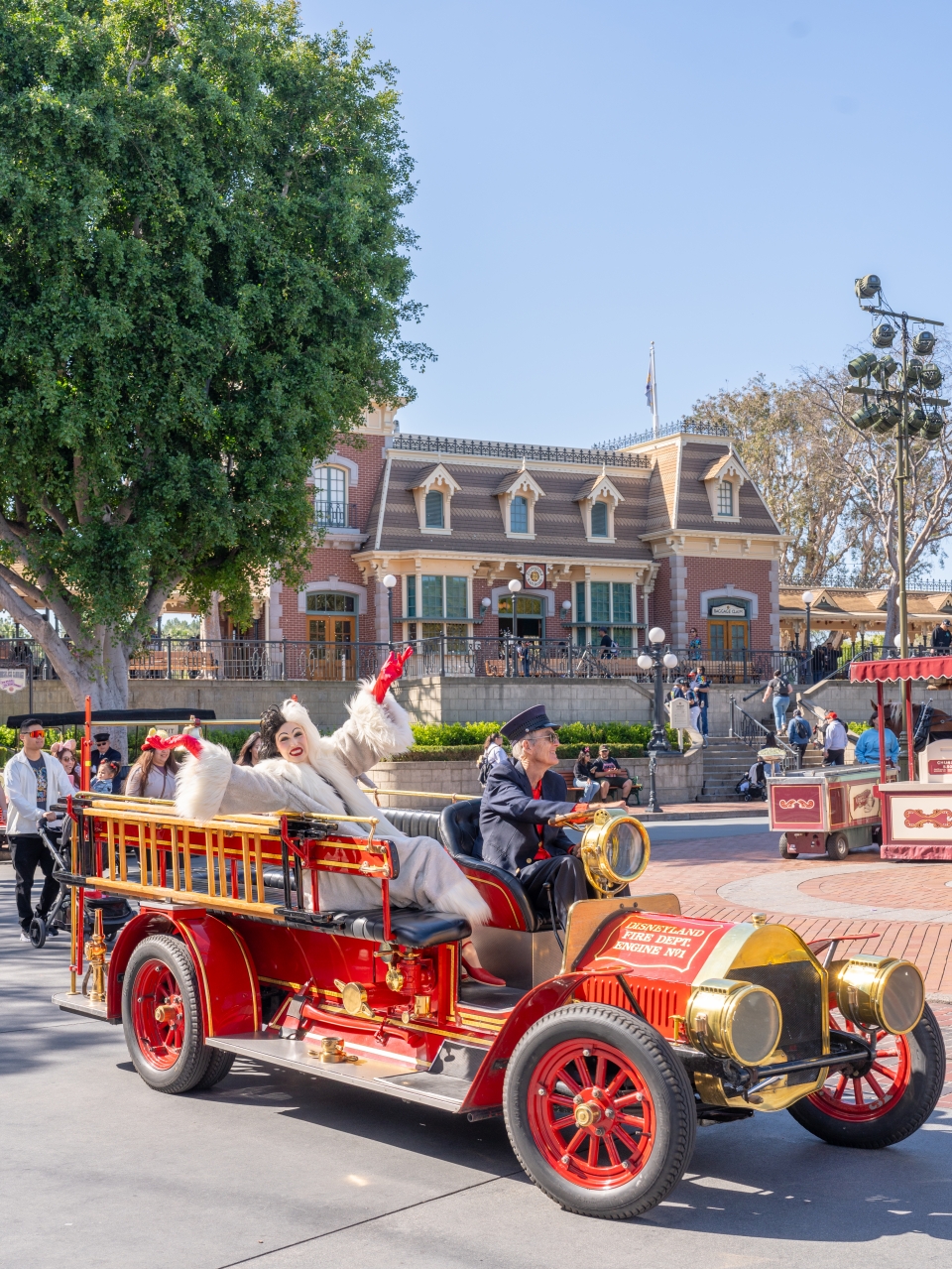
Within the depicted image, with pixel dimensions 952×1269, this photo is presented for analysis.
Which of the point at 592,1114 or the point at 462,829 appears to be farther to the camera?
the point at 462,829

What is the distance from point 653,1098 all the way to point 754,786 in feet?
75.3

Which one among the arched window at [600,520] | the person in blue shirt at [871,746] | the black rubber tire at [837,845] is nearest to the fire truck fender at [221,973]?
the black rubber tire at [837,845]

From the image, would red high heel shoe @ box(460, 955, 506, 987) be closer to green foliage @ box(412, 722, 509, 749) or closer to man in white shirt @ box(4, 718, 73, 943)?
man in white shirt @ box(4, 718, 73, 943)

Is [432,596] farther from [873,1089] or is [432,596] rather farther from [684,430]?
[873,1089]

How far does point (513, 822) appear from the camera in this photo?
226 inches

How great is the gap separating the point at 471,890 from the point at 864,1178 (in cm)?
193

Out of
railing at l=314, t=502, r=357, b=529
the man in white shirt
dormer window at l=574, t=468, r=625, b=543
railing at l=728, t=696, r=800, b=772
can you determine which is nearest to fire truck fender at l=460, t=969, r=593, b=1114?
the man in white shirt

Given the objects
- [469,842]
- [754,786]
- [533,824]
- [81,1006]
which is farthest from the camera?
[754,786]

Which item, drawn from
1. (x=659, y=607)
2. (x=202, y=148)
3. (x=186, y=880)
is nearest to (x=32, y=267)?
(x=202, y=148)

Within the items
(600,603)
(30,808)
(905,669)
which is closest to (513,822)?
(30,808)

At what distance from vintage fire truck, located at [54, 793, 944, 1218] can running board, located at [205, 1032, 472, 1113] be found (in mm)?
14

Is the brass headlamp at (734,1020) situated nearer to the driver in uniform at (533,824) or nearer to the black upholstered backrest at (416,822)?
the driver in uniform at (533,824)

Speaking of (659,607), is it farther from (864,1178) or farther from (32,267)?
(864,1178)

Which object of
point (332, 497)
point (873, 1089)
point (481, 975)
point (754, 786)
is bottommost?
point (754, 786)
